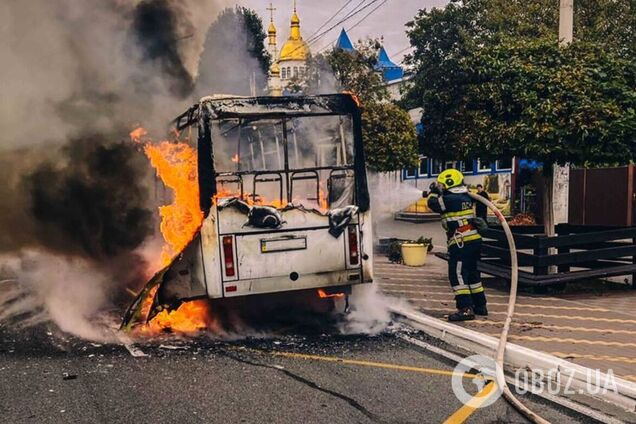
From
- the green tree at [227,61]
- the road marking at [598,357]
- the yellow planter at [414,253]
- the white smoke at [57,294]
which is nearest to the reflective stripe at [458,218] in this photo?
the road marking at [598,357]

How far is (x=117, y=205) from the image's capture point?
32.7 feet

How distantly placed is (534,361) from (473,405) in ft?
3.95

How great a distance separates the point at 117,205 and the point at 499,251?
6.49 metres

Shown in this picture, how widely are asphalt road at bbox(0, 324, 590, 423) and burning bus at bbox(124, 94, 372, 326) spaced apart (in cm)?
64

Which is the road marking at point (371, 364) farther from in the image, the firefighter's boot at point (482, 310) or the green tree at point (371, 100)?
the green tree at point (371, 100)

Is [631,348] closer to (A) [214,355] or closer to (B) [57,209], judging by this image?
(A) [214,355]

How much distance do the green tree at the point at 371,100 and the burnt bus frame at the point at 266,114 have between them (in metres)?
8.65

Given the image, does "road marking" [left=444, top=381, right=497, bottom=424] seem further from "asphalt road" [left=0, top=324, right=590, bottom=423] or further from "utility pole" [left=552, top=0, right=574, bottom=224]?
"utility pole" [left=552, top=0, right=574, bottom=224]

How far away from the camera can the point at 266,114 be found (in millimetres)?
6418

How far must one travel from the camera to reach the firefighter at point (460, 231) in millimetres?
6824

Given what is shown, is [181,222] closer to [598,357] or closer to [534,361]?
[534,361]

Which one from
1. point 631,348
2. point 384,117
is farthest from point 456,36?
point 631,348

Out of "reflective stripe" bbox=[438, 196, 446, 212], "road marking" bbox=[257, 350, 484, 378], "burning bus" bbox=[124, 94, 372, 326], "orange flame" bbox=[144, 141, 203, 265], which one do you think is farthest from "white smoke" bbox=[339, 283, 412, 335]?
"orange flame" bbox=[144, 141, 203, 265]

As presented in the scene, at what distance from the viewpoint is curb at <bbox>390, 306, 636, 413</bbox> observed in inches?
171
